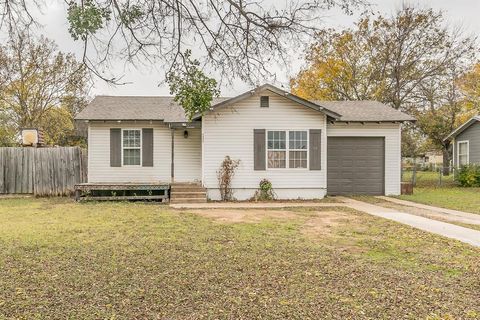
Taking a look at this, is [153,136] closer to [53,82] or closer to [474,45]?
[53,82]

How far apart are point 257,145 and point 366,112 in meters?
5.40

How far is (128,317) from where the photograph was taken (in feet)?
11.7

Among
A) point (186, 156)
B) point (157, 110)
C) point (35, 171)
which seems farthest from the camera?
point (157, 110)

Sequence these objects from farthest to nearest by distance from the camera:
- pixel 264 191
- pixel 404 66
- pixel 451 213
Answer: pixel 404 66
pixel 264 191
pixel 451 213

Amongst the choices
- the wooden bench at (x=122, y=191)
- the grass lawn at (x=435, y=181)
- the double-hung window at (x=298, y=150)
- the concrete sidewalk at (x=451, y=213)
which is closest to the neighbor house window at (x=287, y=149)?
the double-hung window at (x=298, y=150)

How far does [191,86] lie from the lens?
517cm

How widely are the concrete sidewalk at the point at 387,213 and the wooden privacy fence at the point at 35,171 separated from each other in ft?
18.1

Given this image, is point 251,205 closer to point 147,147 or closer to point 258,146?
point 258,146

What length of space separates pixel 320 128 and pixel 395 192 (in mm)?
4512

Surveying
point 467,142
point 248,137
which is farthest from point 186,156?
point 467,142

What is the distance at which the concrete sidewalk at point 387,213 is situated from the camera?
25.0 feet

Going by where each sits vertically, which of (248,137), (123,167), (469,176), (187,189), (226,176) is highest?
(248,137)

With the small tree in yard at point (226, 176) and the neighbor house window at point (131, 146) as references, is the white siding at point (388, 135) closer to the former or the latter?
the small tree in yard at point (226, 176)

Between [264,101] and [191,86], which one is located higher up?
[264,101]
